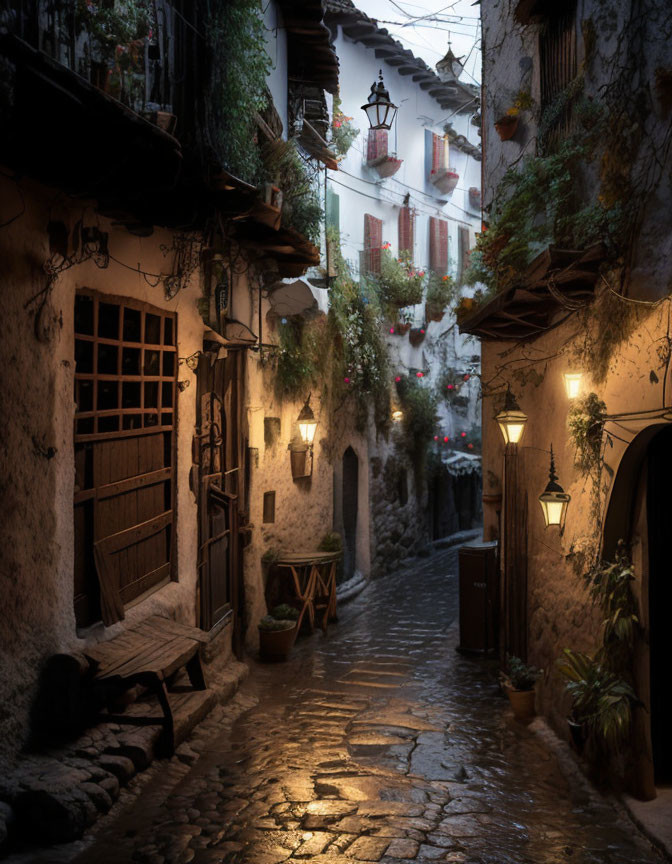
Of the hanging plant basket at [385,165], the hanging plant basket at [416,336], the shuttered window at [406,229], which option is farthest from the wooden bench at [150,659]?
the shuttered window at [406,229]

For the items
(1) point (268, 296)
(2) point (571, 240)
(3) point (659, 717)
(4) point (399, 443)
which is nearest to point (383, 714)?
(3) point (659, 717)

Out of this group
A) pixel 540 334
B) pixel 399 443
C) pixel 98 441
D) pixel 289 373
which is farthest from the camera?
pixel 399 443

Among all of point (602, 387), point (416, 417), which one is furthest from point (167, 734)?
point (416, 417)

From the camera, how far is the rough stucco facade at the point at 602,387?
536cm

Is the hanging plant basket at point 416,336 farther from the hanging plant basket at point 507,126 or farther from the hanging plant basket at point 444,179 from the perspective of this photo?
the hanging plant basket at point 507,126

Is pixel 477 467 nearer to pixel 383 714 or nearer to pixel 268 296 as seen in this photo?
pixel 268 296

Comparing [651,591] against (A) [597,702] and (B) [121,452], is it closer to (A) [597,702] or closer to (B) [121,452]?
(A) [597,702]

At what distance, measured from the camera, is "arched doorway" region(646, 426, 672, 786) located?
5.46 metres

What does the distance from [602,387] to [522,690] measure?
10.7ft

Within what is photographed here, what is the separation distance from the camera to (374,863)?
4.51 meters

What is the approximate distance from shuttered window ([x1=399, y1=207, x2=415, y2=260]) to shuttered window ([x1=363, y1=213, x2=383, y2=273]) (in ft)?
4.31

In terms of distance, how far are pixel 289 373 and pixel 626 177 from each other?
618 centimetres

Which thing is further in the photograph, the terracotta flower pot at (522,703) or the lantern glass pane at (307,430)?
the lantern glass pane at (307,430)

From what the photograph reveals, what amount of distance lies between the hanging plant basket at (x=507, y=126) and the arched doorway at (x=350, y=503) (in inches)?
292
